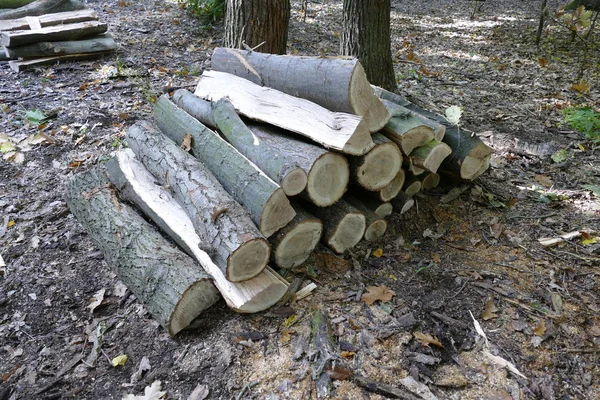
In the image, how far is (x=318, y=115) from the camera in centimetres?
316

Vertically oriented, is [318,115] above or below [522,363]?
above

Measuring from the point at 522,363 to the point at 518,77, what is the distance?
5207 millimetres

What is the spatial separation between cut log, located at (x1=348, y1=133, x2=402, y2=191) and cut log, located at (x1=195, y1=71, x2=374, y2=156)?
0.28 ft

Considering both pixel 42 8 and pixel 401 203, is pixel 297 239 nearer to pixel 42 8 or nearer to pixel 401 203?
pixel 401 203

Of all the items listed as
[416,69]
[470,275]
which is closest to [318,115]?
[470,275]

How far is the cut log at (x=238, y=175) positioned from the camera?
9.16 feet

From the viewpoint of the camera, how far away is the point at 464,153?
3.52 meters

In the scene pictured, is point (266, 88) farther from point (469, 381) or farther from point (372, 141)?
point (469, 381)

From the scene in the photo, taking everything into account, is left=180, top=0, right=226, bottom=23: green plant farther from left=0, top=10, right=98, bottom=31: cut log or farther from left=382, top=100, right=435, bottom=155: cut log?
left=382, top=100, right=435, bottom=155: cut log

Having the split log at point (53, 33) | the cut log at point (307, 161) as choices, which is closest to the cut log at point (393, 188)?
the cut log at point (307, 161)

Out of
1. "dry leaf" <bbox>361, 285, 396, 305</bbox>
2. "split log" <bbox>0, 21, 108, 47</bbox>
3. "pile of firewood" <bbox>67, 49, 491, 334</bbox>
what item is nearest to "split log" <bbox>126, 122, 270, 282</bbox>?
"pile of firewood" <bbox>67, 49, 491, 334</bbox>

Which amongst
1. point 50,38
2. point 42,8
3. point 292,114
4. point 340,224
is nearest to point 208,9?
point 50,38

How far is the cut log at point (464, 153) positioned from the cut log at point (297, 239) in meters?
1.30

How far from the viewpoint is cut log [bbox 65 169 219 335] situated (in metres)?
2.67
